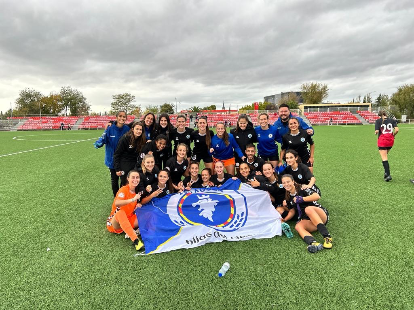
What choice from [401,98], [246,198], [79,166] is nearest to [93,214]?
[246,198]

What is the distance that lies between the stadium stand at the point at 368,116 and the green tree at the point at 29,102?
73114 mm

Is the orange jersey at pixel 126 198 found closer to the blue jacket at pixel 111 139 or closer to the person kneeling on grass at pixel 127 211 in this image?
the person kneeling on grass at pixel 127 211

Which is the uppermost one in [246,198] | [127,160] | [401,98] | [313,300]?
[401,98]

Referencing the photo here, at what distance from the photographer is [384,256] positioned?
311 cm

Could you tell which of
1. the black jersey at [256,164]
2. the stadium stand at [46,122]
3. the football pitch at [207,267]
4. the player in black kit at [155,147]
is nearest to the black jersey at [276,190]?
the black jersey at [256,164]

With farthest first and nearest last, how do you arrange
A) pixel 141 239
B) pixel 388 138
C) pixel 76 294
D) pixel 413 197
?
pixel 388 138, pixel 413 197, pixel 141 239, pixel 76 294

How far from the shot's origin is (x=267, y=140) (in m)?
5.43

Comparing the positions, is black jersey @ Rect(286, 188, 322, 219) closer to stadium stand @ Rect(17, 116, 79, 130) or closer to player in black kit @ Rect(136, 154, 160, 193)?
player in black kit @ Rect(136, 154, 160, 193)

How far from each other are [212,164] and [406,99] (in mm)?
71630

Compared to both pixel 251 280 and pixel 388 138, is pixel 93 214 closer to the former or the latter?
pixel 251 280

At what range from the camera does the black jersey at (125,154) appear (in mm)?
4770

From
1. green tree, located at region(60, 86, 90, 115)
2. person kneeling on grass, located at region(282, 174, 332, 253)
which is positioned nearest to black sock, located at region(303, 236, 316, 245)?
person kneeling on grass, located at region(282, 174, 332, 253)

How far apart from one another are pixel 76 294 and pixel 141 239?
1222 millimetres

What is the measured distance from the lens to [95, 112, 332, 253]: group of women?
151 inches
